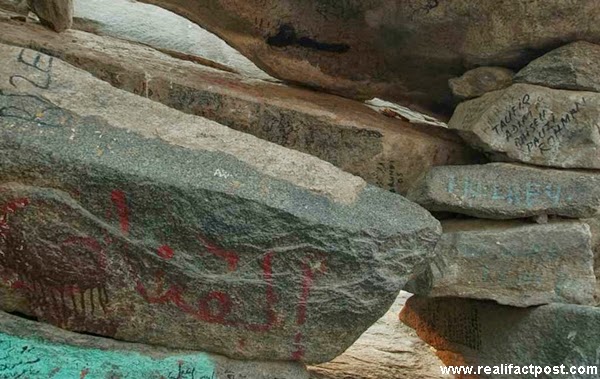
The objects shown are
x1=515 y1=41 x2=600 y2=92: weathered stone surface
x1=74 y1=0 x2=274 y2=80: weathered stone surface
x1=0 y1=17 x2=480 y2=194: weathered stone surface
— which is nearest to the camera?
x1=0 y1=17 x2=480 y2=194: weathered stone surface

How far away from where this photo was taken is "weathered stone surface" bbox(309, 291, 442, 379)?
13.1 feet

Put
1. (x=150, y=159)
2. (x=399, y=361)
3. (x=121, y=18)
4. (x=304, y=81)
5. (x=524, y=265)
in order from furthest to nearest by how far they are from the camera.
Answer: (x=121, y=18) → (x=399, y=361) → (x=304, y=81) → (x=524, y=265) → (x=150, y=159)

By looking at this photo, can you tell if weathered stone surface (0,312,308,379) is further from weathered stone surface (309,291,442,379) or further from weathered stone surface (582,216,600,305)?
weathered stone surface (582,216,600,305)

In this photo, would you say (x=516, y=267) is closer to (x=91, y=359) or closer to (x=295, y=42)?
(x=295, y=42)

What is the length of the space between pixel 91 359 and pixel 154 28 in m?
3.69

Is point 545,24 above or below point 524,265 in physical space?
above

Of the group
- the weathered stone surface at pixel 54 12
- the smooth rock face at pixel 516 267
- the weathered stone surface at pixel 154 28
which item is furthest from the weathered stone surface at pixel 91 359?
the weathered stone surface at pixel 154 28

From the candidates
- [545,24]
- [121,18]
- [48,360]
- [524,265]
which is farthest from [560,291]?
[121,18]

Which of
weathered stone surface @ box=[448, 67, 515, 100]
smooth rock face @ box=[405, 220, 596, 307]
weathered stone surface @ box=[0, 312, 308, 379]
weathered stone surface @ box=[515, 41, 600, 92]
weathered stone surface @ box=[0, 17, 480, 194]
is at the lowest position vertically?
weathered stone surface @ box=[0, 312, 308, 379]

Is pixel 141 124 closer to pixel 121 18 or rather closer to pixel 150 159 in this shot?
pixel 150 159

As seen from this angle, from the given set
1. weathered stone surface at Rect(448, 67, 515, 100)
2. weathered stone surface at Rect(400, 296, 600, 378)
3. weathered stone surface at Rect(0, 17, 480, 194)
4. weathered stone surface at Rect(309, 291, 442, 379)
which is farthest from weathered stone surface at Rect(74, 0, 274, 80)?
weathered stone surface at Rect(400, 296, 600, 378)

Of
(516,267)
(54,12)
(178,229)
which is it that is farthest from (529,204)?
(54,12)

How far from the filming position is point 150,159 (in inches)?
87.0

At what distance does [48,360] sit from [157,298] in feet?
1.36
